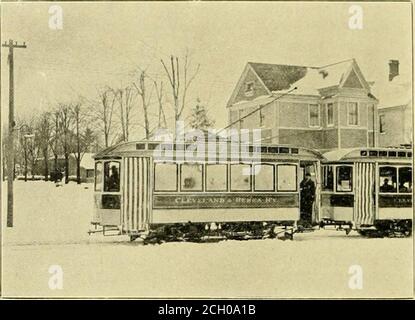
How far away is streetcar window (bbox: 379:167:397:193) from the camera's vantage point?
553 cm

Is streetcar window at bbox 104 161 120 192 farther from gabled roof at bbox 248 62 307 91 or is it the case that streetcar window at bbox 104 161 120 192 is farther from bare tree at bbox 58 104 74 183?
gabled roof at bbox 248 62 307 91

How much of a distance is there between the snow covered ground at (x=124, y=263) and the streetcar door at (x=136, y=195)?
154mm

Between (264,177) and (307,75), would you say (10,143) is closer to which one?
(264,177)

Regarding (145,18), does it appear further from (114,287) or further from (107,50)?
(114,287)

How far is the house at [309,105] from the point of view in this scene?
17.5ft

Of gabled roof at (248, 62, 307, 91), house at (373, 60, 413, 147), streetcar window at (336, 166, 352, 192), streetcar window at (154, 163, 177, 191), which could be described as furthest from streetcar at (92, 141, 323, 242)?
house at (373, 60, 413, 147)

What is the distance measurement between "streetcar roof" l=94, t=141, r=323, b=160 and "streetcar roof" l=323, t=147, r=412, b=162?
225 mm

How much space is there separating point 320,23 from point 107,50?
1.77 meters

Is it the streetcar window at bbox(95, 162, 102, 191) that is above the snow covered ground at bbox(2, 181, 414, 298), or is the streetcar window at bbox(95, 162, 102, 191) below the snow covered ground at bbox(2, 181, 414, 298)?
above

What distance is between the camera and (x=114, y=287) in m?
5.10

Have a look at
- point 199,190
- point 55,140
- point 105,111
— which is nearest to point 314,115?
point 199,190

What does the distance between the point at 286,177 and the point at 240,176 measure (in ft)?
1.37
